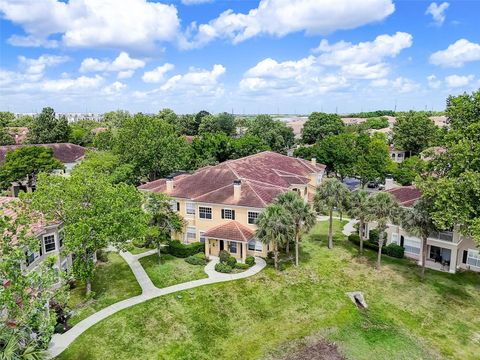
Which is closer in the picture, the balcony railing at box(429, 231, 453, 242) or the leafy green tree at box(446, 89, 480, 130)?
the leafy green tree at box(446, 89, 480, 130)

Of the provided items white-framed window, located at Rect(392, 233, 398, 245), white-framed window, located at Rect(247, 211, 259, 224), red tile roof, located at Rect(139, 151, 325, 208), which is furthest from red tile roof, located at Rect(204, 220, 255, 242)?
white-framed window, located at Rect(392, 233, 398, 245)

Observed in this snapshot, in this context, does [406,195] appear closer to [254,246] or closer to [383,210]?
[383,210]

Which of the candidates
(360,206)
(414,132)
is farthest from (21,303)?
(414,132)

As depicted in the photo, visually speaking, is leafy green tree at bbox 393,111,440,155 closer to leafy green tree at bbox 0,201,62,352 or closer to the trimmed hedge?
the trimmed hedge

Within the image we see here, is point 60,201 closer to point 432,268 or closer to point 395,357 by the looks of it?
point 395,357

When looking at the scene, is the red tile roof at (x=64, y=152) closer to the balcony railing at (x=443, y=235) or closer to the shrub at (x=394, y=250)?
the shrub at (x=394, y=250)

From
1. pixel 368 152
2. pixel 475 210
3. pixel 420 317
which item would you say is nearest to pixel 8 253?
pixel 420 317

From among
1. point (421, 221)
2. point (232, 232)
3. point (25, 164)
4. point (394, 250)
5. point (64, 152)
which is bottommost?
point (394, 250)
